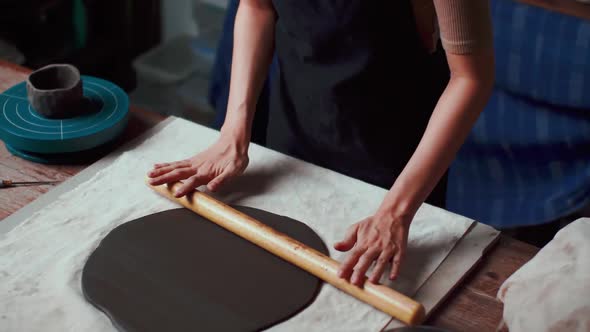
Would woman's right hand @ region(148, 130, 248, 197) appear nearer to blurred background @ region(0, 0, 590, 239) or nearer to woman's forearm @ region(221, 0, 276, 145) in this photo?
woman's forearm @ region(221, 0, 276, 145)

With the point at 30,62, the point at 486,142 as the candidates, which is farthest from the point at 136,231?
the point at 30,62

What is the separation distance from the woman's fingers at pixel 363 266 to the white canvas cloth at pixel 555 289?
7.7 inches

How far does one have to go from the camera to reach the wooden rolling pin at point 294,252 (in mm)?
979

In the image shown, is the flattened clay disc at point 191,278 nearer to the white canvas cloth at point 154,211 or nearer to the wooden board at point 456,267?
the white canvas cloth at point 154,211

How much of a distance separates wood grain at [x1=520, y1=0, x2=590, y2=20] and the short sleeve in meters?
1.09

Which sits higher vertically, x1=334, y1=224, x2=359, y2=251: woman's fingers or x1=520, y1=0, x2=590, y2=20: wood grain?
x1=334, y1=224, x2=359, y2=251: woman's fingers

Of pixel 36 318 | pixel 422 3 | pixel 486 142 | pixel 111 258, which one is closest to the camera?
pixel 36 318

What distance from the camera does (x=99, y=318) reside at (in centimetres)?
98

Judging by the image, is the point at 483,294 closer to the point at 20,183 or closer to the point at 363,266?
the point at 363,266

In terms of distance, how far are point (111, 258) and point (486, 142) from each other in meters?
1.55

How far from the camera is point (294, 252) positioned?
1.07 m

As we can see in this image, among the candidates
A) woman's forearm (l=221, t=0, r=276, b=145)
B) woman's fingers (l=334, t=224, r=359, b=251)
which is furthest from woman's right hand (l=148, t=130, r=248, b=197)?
woman's fingers (l=334, t=224, r=359, b=251)

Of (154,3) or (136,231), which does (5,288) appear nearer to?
(136,231)

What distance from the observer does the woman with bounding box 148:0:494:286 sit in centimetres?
110
